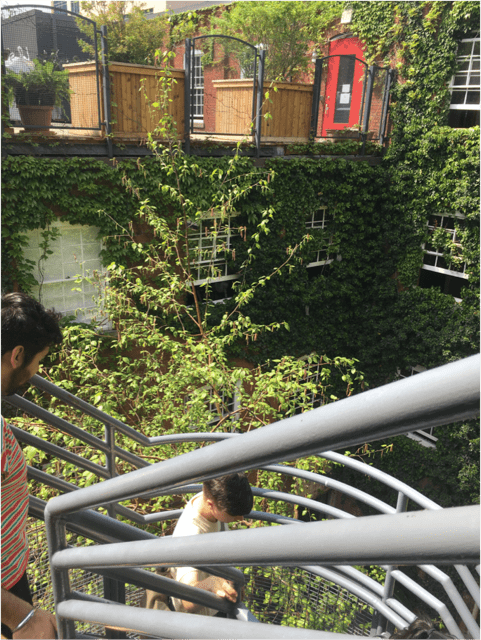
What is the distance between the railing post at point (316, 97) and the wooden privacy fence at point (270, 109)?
8 cm

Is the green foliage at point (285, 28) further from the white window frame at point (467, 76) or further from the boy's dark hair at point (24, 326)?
the boy's dark hair at point (24, 326)

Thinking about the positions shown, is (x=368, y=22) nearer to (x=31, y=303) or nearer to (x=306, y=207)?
(x=306, y=207)

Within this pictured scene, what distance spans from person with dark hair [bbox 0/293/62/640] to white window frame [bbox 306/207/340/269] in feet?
30.6

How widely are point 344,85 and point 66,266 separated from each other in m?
8.44

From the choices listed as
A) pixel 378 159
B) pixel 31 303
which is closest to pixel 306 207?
pixel 378 159

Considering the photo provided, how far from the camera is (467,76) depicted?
971 cm

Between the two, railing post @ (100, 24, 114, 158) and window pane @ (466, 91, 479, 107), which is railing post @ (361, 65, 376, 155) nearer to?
window pane @ (466, 91, 479, 107)

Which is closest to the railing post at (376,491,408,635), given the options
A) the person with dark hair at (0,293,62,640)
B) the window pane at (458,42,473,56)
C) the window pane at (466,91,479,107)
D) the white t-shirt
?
the white t-shirt

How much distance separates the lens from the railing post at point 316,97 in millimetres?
8805

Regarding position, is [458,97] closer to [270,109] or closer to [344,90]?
[344,90]

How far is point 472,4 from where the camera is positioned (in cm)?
904

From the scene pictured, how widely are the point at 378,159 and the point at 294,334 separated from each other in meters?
4.44

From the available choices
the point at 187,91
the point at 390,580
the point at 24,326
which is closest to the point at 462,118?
the point at 187,91

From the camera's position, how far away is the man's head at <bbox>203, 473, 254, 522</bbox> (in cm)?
228
